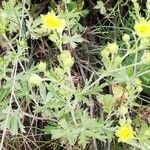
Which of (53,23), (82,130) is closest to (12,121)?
(82,130)

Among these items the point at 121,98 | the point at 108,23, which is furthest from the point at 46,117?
the point at 108,23

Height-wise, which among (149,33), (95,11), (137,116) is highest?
(95,11)

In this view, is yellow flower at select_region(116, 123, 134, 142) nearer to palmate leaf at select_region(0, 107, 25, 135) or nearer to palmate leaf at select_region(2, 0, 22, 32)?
palmate leaf at select_region(0, 107, 25, 135)

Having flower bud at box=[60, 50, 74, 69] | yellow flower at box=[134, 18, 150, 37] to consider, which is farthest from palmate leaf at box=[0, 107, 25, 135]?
yellow flower at box=[134, 18, 150, 37]

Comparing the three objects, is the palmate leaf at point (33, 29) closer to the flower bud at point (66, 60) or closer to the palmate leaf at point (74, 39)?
the palmate leaf at point (74, 39)

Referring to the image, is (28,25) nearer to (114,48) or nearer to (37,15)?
(37,15)

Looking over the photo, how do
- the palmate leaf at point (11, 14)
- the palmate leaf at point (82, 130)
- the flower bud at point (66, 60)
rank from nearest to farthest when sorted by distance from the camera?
the flower bud at point (66, 60)
the palmate leaf at point (82, 130)
the palmate leaf at point (11, 14)

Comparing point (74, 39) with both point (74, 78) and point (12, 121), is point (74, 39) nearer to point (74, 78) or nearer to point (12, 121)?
point (74, 78)

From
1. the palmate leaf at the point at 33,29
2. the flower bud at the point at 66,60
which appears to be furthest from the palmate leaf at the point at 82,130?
the palmate leaf at the point at 33,29
